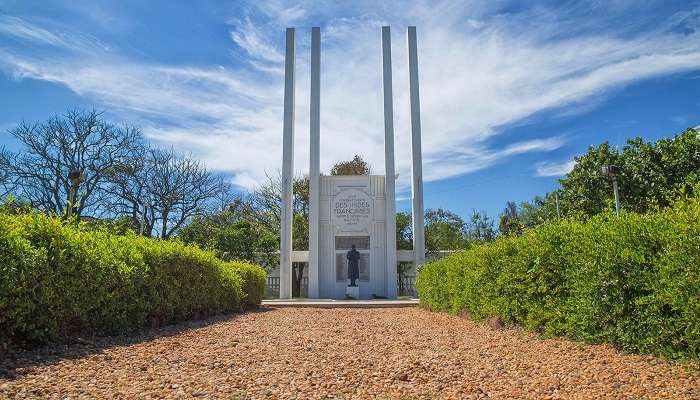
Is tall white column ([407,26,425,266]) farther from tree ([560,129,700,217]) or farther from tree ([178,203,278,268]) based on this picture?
tree ([178,203,278,268])

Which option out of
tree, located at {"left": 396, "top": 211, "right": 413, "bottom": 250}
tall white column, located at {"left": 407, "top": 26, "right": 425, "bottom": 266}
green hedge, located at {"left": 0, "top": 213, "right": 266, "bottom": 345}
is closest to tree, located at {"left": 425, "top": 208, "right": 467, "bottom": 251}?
tree, located at {"left": 396, "top": 211, "right": 413, "bottom": 250}

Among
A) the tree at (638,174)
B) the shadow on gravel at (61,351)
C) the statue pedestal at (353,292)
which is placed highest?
the tree at (638,174)

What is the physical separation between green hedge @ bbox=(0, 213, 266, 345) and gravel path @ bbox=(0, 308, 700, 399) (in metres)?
0.30

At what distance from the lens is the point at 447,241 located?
3186 centimetres

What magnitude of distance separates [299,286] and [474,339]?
60.6 feet

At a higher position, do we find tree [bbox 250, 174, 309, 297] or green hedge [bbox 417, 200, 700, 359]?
tree [bbox 250, 174, 309, 297]

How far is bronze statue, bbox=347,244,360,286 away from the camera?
19.5 metres

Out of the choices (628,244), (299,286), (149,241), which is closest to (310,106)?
(299,286)

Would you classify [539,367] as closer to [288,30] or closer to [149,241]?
[149,241]

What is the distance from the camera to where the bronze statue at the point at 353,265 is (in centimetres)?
1953

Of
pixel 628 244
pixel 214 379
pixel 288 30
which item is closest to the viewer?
pixel 214 379

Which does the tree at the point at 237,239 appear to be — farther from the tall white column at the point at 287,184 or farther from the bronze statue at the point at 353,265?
the bronze statue at the point at 353,265

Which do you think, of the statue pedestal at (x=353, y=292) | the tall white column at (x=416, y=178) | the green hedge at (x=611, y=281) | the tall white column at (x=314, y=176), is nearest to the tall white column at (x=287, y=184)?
the tall white column at (x=314, y=176)

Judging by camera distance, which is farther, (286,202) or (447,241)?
(447,241)
